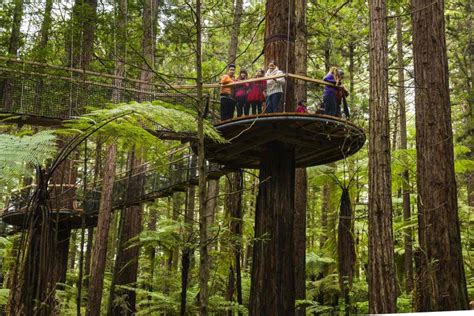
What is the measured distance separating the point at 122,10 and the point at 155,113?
22.6ft

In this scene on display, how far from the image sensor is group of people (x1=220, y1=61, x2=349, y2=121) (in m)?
6.55

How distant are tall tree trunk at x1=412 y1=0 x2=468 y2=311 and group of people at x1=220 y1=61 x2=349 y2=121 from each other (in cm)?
123

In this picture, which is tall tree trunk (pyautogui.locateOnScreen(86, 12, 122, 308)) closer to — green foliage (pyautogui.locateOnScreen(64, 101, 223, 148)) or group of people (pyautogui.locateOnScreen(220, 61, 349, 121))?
group of people (pyautogui.locateOnScreen(220, 61, 349, 121))

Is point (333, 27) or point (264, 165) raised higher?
point (333, 27)

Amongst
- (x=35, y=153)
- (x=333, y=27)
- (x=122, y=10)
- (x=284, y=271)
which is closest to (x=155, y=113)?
(x=35, y=153)

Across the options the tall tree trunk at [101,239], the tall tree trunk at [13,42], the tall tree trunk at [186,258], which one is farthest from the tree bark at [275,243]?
the tall tree trunk at [13,42]

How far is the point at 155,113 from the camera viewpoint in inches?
161

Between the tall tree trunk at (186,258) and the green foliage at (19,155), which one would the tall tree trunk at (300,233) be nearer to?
the tall tree trunk at (186,258)

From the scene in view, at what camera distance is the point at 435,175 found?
19.8ft

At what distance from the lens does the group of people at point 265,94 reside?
258 inches

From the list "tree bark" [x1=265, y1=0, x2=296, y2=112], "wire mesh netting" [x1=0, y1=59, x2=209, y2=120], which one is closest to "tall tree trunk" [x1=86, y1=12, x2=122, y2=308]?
"wire mesh netting" [x1=0, y1=59, x2=209, y2=120]

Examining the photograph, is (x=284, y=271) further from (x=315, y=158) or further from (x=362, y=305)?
(x=362, y=305)

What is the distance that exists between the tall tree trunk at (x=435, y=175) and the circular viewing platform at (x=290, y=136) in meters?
1.04

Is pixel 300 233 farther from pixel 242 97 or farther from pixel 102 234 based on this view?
pixel 102 234
